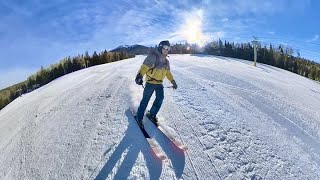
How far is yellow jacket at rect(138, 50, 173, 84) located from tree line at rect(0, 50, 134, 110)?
12.9 meters

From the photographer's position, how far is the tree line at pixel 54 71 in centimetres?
2013

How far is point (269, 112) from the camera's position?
9.99 metres

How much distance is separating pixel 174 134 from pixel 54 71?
52.2 ft

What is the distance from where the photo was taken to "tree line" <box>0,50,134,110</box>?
20.1 metres

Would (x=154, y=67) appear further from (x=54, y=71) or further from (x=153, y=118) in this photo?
(x=54, y=71)

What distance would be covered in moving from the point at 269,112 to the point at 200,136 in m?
3.13

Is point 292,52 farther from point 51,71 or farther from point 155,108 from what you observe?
point 155,108

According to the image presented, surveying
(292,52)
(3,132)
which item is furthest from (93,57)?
(292,52)

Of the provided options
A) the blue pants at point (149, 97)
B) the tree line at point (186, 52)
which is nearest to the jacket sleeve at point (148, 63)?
the blue pants at point (149, 97)

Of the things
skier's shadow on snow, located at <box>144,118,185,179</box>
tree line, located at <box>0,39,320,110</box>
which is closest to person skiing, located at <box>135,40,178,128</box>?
skier's shadow on snow, located at <box>144,118,185,179</box>

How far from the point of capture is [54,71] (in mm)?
22125

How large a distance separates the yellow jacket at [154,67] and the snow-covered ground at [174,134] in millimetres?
1119

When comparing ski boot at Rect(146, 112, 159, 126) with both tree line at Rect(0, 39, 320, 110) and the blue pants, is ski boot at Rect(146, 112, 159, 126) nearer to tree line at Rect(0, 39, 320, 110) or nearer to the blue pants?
the blue pants

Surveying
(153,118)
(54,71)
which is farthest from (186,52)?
(153,118)
